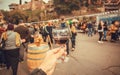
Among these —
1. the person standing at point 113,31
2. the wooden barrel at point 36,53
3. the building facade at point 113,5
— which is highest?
the building facade at point 113,5

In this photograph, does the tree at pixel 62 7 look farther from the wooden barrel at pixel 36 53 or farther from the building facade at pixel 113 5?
the building facade at pixel 113 5

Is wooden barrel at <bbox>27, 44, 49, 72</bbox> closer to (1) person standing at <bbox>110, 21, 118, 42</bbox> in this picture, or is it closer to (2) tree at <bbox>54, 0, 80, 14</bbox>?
(2) tree at <bbox>54, 0, 80, 14</bbox>

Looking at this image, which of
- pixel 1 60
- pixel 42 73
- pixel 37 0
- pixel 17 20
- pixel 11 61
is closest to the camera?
pixel 42 73

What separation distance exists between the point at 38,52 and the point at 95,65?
5.21 ft

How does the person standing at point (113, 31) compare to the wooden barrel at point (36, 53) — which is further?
the person standing at point (113, 31)

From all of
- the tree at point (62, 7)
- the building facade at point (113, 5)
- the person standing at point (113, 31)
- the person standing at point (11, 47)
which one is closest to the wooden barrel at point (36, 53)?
the person standing at point (11, 47)

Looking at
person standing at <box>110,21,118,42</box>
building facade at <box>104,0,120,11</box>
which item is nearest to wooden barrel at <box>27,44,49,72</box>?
person standing at <box>110,21,118,42</box>

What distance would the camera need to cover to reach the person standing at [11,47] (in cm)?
400

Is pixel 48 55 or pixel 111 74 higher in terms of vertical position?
pixel 48 55

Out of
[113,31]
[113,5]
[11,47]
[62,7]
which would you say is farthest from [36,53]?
[113,5]

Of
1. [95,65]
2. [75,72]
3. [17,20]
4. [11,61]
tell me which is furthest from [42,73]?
[17,20]

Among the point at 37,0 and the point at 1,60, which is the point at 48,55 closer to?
the point at 1,60

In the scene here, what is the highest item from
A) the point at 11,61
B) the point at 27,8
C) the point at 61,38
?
the point at 27,8

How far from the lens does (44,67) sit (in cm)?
123
